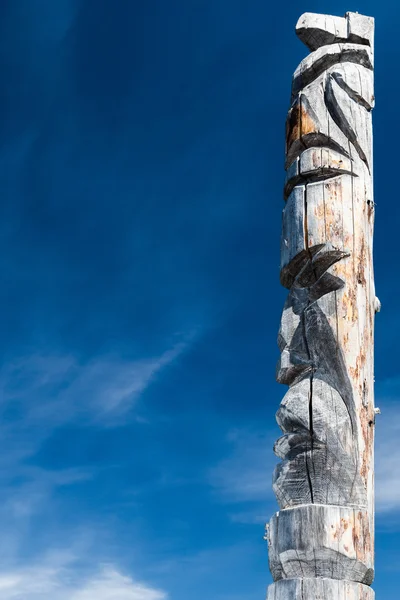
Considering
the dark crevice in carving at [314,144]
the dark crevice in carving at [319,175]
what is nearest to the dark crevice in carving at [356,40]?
the dark crevice in carving at [314,144]

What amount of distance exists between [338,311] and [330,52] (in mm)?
3473

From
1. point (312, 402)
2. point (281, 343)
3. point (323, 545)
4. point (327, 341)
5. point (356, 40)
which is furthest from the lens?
point (356, 40)

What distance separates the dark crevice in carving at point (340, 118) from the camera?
818 cm

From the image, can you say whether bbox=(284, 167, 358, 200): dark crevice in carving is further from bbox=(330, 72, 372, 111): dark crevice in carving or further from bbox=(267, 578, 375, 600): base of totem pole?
bbox=(267, 578, 375, 600): base of totem pole

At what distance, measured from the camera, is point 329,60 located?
29.3ft

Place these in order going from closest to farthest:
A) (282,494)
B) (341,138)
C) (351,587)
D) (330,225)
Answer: (351,587) < (282,494) < (330,225) < (341,138)

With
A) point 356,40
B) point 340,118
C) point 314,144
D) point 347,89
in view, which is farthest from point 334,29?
point 314,144

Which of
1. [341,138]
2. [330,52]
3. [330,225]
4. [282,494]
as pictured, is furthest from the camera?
[330,52]

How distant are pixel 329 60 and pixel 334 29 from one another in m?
0.65

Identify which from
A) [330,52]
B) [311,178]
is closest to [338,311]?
[311,178]

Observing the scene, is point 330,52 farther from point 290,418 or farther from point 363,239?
point 290,418

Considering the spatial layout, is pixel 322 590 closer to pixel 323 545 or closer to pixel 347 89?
pixel 323 545

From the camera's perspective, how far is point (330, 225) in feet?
25.0

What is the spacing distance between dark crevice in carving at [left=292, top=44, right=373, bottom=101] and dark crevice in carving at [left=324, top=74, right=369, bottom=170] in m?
0.56
